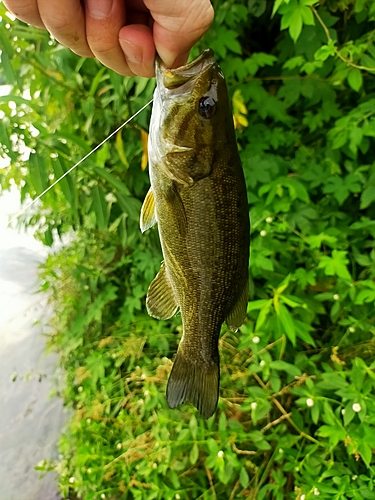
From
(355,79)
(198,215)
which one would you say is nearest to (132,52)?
(198,215)

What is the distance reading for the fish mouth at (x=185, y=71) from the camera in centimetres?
78

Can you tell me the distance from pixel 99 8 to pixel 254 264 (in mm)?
938

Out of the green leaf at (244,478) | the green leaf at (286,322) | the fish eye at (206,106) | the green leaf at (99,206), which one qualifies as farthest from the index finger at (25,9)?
the green leaf at (244,478)

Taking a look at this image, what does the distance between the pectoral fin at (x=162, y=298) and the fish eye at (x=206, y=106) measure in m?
0.37

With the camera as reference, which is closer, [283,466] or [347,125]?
[283,466]

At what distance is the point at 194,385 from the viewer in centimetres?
99

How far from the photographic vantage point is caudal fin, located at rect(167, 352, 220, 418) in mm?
975

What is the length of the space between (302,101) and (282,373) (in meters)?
1.28

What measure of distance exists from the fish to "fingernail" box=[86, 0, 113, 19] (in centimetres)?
14

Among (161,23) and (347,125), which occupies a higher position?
(161,23)

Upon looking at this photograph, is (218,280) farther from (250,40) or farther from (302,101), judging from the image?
(250,40)

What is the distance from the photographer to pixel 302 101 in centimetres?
202

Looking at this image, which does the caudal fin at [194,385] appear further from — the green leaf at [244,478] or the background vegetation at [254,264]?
the green leaf at [244,478]

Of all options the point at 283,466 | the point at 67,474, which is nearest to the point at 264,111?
the point at 283,466
